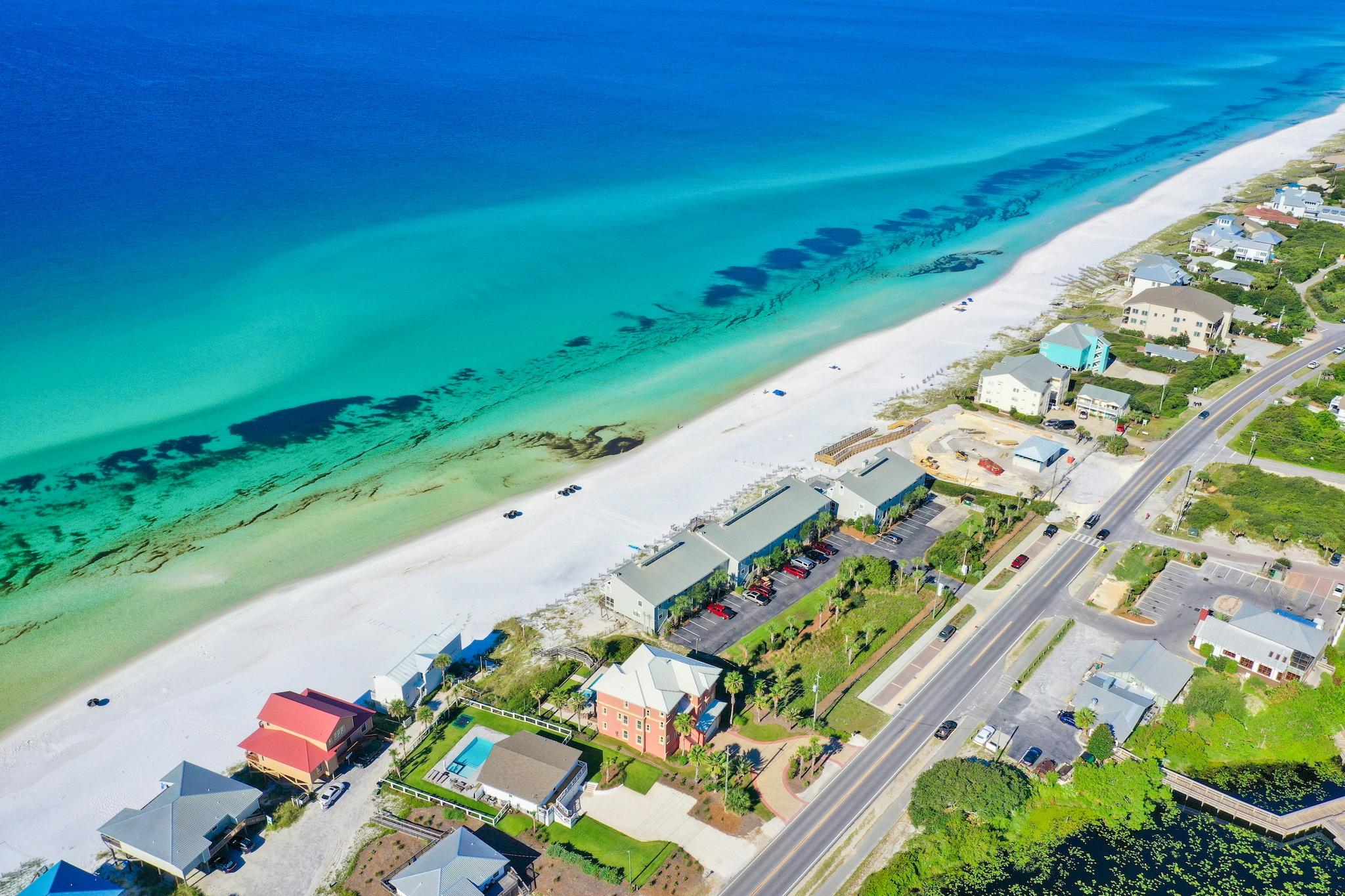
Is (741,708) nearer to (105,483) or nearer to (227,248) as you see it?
(105,483)

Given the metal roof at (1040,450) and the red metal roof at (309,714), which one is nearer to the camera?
the red metal roof at (309,714)

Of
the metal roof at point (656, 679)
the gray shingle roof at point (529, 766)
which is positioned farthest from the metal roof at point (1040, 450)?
the gray shingle roof at point (529, 766)

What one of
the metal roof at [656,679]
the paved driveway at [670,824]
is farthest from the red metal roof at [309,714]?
the paved driveway at [670,824]

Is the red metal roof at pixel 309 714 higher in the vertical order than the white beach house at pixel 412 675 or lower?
higher

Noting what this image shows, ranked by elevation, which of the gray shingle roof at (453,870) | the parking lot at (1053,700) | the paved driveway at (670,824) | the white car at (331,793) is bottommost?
the parking lot at (1053,700)

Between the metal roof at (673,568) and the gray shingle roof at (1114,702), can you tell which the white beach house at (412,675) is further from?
the gray shingle roof at (1114,702)

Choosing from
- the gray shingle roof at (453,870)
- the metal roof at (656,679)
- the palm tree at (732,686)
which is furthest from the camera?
the palm tree at (732,686)

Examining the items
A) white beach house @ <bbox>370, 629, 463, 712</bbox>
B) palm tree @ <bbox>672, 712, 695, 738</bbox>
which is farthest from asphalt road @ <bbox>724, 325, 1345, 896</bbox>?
white beach house @ <bbox>370, 629, 463, 712</bbox>

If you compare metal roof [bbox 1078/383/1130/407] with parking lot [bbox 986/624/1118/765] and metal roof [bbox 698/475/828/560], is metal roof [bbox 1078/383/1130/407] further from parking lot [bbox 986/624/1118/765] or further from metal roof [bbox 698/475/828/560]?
parking lot [bbox 986/624/1118/765]

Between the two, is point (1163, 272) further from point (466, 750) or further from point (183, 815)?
point (183, 815)

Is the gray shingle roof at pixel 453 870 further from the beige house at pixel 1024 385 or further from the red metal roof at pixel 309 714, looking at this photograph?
the beige house at pixel 1024 385

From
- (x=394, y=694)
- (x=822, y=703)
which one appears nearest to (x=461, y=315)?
(x=394, y=694)

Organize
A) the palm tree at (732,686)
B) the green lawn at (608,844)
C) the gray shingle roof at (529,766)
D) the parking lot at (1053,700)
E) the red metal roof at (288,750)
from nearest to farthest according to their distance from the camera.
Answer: the green lawn at (608,844), the gray shingle roof at (529,766), the red metal roof at (288,750), the parking lot at (1053,700), the palm tree at (732,686)
